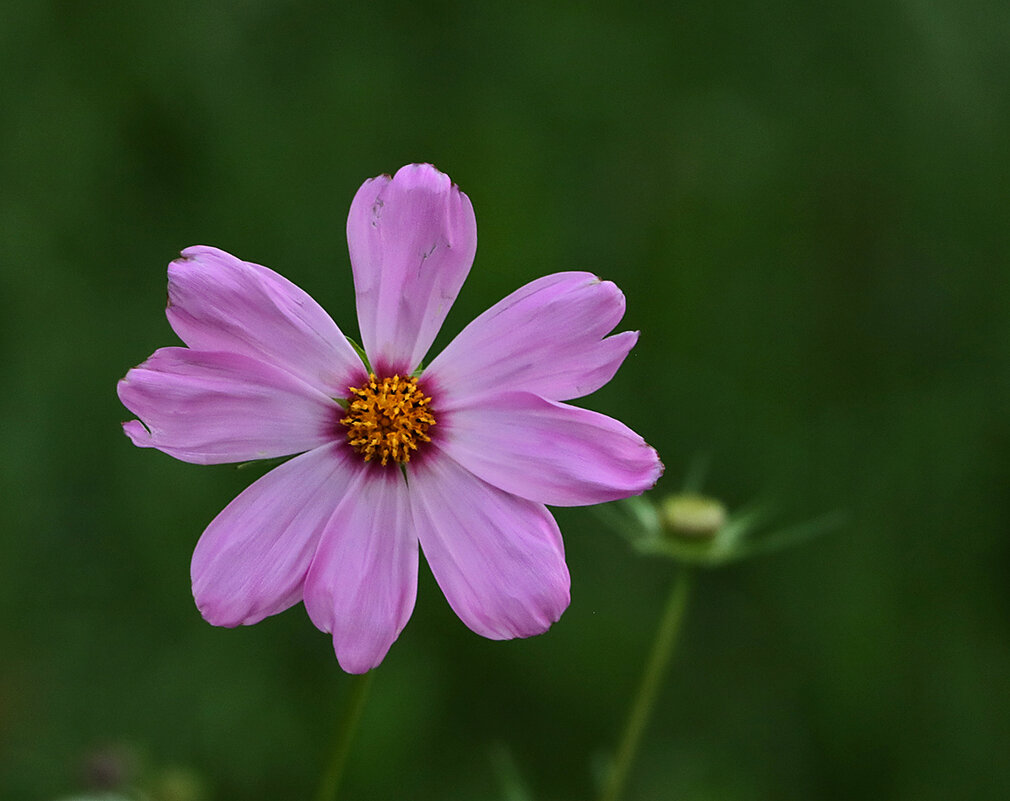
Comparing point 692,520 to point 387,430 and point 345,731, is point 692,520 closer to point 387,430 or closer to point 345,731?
point 387,430

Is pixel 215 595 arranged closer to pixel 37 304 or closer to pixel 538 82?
pixel 37 304

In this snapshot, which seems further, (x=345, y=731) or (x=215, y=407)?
(x=215, y=407)

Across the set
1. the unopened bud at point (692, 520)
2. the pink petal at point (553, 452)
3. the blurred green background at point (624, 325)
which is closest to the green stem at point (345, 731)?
the pink petal at point (553, 452)

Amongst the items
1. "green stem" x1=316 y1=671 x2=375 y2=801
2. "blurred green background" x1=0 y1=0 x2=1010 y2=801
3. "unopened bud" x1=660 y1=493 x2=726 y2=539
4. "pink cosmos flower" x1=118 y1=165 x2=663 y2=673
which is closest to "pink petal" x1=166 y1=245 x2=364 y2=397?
"pink cosmos flower" x1=118 y1=165 x2=663 y2=673

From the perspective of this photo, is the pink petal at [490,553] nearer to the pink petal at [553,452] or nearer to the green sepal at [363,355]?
the pink petal at [553,452]

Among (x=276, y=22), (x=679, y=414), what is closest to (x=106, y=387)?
(x=276, y=22)

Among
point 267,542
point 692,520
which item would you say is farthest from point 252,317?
point 692,520

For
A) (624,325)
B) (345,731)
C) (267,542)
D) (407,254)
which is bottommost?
(345,731)
